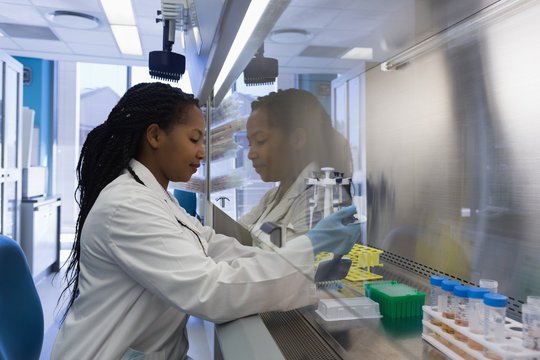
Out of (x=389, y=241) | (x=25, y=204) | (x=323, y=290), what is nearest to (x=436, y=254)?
(x=389, y=241)

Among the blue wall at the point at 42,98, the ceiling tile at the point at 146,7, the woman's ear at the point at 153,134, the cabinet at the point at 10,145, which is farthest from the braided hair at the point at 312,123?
the blue wall at the point at 42,98

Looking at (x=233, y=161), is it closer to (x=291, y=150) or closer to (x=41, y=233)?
(x=291, y=150)

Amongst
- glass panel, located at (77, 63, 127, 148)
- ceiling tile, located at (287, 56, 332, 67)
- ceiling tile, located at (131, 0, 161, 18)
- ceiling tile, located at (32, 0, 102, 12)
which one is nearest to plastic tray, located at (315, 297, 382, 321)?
ceiling tile, located at (287, 56, 332, 67)

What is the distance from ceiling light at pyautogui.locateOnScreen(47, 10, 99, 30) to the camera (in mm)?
3820

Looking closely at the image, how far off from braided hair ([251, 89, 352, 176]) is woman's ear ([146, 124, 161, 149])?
0.34 metres

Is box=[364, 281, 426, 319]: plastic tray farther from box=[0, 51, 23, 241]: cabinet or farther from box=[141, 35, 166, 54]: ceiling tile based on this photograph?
box=[141, 35, 166, 54]: ceiling tile

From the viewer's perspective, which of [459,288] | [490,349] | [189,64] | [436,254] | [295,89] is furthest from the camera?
[189,64]

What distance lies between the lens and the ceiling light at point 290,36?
970 mm

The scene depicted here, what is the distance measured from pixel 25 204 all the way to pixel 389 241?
373 cm

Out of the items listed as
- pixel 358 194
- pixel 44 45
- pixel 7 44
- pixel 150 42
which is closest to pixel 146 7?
pixel 150 42

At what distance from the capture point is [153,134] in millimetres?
1209

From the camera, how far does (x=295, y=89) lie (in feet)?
3.44

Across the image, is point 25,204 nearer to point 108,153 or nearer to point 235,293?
point 108,153

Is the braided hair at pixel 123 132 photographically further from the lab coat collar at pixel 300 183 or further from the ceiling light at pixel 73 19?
the ceiling light at pixel 73 19
